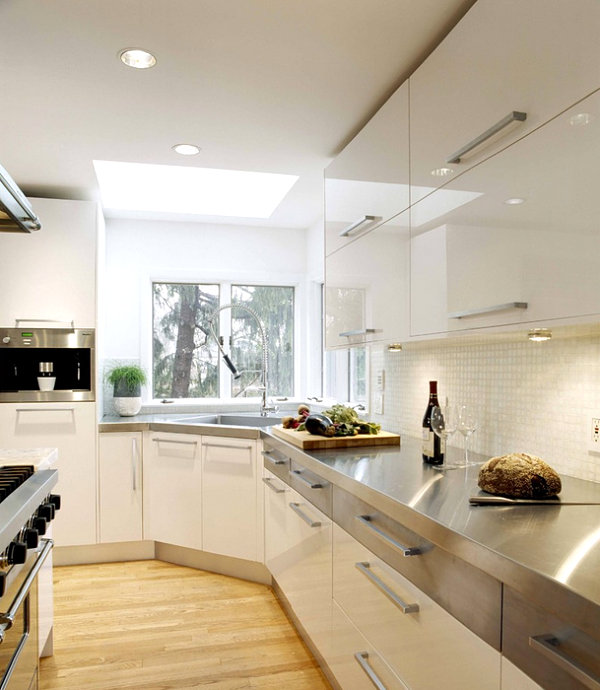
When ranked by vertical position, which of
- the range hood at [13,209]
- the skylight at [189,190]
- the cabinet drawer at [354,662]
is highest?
the skylight at [189,190]

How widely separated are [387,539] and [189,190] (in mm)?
3085

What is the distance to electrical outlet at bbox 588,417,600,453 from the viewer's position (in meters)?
1.64

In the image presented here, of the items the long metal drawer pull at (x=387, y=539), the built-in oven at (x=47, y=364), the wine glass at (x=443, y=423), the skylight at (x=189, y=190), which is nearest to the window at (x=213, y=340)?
the skylight at (x=189, y=190)

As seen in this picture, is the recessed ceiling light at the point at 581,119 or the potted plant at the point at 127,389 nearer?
the recessed ceiling light at the point at 581,119

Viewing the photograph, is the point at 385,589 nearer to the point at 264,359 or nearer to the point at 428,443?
the point at 428,443

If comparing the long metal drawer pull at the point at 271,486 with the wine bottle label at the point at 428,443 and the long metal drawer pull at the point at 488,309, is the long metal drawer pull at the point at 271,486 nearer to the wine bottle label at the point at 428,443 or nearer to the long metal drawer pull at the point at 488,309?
the wine bottle label at the point at 428,443

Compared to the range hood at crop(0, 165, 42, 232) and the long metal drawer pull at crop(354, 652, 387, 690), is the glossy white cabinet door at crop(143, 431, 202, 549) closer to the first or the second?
the range hood at crop(0, 165, 42, 232)

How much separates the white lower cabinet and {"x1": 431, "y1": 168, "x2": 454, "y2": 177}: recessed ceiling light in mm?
1227

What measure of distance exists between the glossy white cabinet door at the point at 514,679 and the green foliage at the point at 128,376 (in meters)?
3.29

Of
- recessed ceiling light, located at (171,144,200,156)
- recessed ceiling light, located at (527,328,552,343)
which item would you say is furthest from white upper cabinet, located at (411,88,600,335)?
recessed ceiling light, located at (171,144,200,156)

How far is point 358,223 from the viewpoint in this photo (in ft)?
8.28

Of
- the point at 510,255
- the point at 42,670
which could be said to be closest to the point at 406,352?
the point at 510,255

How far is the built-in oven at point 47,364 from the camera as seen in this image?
3504 mm

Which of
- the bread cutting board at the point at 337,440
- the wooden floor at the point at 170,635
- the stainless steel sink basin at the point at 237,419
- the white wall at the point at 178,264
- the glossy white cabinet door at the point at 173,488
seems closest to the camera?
the wooden floor at the point at 170,635
